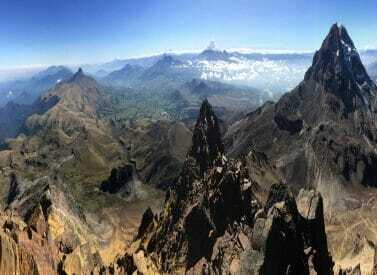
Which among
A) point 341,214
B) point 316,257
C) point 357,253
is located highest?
point 316,257

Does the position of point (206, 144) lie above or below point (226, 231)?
above

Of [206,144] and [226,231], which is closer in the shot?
[226,231]

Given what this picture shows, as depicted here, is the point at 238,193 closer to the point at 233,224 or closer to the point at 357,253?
the point at 233,224

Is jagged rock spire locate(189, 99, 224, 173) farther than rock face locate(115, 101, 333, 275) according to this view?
Yes

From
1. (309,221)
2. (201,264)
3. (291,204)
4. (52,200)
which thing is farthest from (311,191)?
(52,200)
